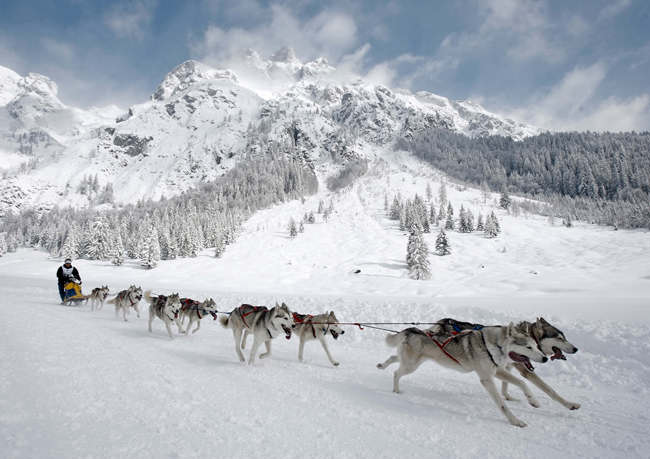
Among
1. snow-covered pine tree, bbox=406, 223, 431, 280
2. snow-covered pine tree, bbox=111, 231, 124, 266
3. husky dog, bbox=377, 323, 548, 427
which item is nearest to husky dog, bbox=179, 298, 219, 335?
husky dog, bbox=377, 323, 548, 427

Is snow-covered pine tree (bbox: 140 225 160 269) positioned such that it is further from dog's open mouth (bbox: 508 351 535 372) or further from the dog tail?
dog's open mouth (bbox: 508 351 535 372)

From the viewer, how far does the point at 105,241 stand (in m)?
67.8

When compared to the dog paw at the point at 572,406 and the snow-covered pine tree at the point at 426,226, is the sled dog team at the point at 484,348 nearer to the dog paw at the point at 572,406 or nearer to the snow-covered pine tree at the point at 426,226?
the dog paw at the point at 572,406

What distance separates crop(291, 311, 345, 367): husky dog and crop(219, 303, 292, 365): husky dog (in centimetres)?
71

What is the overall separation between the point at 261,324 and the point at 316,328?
1.50 m

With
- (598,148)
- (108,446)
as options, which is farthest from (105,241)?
(598,148)

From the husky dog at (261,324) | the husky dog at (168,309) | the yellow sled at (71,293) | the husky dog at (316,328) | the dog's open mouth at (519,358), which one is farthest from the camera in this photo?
the yellow sled at (71,293)

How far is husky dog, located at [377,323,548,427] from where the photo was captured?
4.54 meters

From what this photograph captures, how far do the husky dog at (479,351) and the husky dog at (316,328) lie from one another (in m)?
2.29

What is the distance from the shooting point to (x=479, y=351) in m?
4.93

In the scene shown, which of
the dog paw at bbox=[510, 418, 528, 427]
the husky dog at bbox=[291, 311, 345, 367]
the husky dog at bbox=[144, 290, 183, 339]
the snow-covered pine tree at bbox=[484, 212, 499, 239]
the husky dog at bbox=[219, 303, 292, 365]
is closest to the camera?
the dog paw at bbox=[510, 418, 528, 427]

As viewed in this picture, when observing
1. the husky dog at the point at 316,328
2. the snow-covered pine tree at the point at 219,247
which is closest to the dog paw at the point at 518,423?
Result: the husky dog at the point at 316,328

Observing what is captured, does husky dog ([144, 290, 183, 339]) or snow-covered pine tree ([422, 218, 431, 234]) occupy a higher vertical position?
snow-covered pine tree ([422, 218, 431, 234])

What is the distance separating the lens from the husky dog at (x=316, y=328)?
789 centimetres
